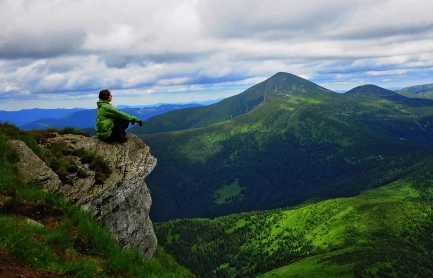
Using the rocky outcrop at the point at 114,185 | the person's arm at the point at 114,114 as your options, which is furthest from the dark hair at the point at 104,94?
the rocky outcrop at the point at 114,185

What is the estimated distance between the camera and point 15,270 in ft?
25.0

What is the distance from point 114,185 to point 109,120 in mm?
5727

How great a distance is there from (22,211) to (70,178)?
622 centimetres

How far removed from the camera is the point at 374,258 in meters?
169

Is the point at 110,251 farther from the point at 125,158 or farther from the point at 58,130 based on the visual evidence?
the point at 58,130

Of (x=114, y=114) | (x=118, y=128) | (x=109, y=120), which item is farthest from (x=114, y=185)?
(x=118, y=128)

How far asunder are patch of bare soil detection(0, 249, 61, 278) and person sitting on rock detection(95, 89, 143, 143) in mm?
14061

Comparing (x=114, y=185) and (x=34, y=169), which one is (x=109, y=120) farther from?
(x=34, y=169)

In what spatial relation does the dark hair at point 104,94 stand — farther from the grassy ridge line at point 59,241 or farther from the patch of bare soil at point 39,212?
the patch of bare soil at point 39,212

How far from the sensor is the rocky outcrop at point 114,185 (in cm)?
1566

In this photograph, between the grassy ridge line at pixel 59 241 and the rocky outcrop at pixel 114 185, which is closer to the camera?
the grassy ridge line at pixel 59 241

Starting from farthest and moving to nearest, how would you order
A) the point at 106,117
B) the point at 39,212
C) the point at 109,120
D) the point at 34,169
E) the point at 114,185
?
1. the point at 109,120
2. the point at 106,117
3. the point at 114,185
4. the point at 34,169
5. the point at 39,212

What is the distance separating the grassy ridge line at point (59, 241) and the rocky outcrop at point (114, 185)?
1746 millimetres

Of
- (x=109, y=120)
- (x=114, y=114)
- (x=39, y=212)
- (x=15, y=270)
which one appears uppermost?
(x=114, y=114)
